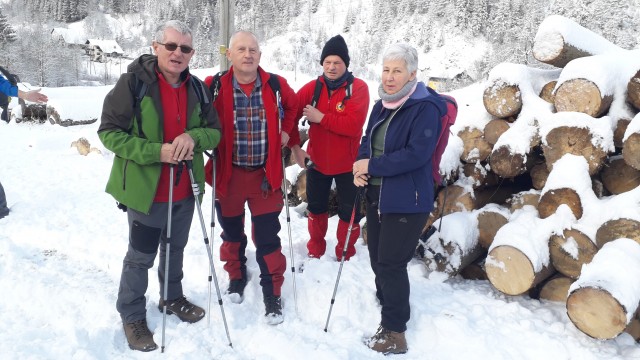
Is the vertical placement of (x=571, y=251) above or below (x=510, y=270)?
above

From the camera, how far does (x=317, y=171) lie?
13.8 feet

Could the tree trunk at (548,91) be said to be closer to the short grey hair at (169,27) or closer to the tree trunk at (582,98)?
the tree trunk at (582,98)

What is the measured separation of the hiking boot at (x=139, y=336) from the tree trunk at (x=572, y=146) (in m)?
3.86

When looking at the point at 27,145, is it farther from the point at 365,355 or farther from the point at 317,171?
the point at 365,355

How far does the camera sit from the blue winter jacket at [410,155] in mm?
2752

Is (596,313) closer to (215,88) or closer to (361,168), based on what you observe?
(361,168)

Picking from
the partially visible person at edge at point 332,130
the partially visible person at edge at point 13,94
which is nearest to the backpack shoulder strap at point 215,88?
the partially visible person at edge at point 332,130

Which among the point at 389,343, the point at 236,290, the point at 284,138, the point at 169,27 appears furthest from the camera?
the point at 236,290

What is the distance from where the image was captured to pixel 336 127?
380 cm

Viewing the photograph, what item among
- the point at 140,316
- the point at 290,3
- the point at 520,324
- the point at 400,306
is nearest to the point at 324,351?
the point at 400,306

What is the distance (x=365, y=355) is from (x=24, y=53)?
61.2 m

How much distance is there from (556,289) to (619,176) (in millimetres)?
1232

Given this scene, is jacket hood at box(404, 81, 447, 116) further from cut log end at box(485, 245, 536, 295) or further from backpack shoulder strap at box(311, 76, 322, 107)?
cut log end at box(485, 245, 536, 295)

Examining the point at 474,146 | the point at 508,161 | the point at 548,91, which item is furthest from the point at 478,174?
A: the point at 548,91
